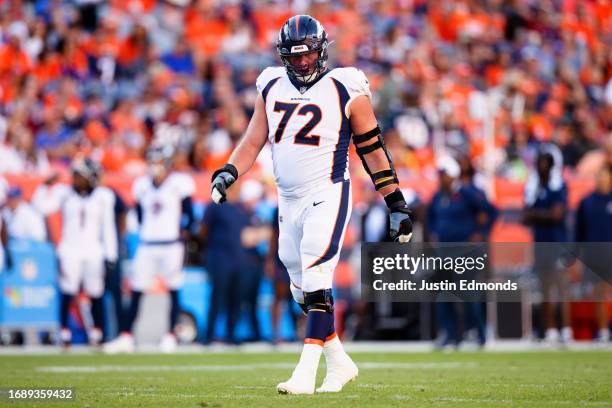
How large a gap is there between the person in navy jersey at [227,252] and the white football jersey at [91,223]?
1.23 meters

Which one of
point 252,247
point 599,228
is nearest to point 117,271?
point 252,247

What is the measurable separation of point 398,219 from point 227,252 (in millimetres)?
7717

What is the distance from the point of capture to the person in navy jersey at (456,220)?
14133mm

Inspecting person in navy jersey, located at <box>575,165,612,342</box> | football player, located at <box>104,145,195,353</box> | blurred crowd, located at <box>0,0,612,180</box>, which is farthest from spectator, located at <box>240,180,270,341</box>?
person in navy jersey, located at <box>575,165,612,342</box>

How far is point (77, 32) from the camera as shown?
19.6 meters

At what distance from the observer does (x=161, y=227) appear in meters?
14.4

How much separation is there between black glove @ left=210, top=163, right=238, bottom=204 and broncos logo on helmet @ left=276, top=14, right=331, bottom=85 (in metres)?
0.68

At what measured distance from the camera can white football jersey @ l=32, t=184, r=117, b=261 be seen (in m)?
14.5

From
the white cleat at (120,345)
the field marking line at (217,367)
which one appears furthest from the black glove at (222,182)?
the white cleat at (120,345)

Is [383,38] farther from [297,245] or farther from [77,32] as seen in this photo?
[297,245]

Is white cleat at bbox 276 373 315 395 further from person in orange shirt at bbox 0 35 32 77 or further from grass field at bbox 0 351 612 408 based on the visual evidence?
person in orange shirt at bbox 0 35 32 77

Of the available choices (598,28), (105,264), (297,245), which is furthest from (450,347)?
(598,28)

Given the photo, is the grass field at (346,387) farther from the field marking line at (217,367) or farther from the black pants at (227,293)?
the black pants at (227,293)

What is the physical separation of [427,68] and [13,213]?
815 centimetres
